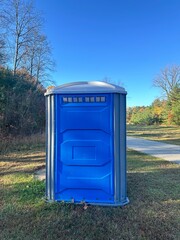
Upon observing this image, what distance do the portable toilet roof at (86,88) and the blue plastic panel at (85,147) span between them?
0.07 metres

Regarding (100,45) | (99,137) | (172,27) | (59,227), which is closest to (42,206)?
(59,227)

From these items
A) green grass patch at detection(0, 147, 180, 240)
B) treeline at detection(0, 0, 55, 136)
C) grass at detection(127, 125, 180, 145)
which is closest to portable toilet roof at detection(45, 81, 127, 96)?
green grass patch at detection(0, 147, 180, 240)

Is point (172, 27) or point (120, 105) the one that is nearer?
point (120, 105)

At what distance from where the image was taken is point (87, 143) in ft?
9.55

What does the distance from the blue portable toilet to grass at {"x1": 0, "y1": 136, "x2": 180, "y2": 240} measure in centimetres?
24

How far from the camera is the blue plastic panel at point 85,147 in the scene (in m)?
2.88

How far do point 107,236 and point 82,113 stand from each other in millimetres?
1600

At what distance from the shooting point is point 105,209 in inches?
113

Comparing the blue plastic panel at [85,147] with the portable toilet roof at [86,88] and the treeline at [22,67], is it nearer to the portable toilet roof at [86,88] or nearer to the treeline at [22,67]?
the portable toilet roof at [86,88]

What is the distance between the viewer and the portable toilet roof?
284 centimetres

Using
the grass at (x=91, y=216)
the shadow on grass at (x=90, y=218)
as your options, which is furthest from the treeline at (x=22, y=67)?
the shadow on grass at (x=90, y=218)

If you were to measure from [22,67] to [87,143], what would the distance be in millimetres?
16826

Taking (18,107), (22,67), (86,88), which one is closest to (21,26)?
(22,67)

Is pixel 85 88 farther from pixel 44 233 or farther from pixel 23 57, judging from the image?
pixel 23 57
